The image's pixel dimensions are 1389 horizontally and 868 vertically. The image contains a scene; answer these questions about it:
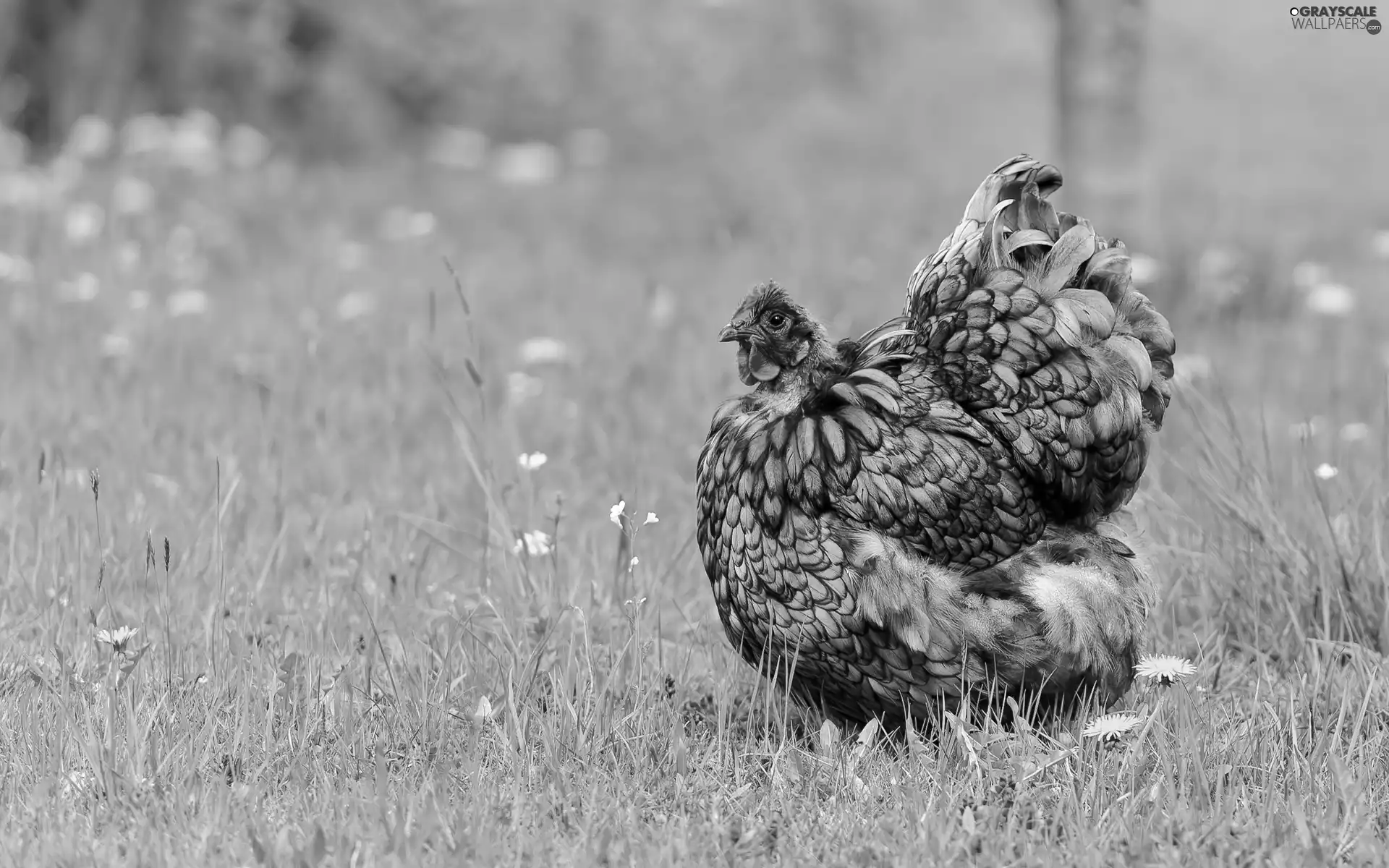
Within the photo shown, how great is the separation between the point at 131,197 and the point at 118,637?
5532 mm

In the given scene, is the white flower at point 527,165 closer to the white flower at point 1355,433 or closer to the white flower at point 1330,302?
the white flower at point 1330,302

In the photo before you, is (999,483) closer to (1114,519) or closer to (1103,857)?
(1114,519)

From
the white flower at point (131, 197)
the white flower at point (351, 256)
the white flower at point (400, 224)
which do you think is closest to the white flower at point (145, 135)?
the white flower at point (131, 197)

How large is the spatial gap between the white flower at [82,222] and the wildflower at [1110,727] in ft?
19.8

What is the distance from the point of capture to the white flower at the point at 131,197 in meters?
8.00

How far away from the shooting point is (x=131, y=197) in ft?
26.5

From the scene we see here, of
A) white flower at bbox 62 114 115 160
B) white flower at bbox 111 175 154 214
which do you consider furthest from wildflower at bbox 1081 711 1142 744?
white flower at bbox 62 114 115 160

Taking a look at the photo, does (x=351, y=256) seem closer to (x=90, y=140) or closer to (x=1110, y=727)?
(x=90, y=140)

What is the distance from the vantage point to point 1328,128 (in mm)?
15508

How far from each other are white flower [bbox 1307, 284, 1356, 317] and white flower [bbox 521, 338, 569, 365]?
3.79 meters

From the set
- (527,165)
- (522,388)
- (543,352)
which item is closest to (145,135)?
(527,165)

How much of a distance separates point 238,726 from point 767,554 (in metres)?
1.23

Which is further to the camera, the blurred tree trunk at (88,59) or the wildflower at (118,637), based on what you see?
the blurred tree trunk at (88,59)

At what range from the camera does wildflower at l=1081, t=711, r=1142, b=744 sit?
3.14 meters
